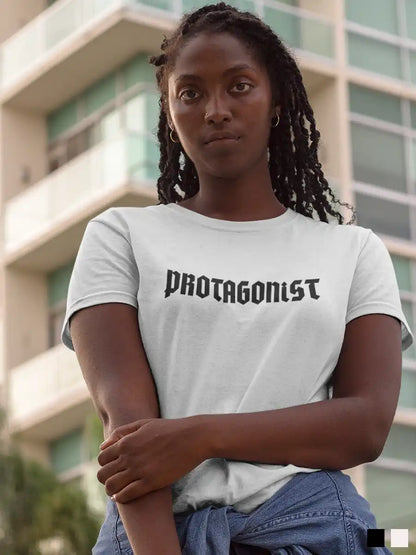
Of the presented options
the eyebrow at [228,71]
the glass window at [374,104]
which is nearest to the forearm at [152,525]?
the eyebrow at [228,71]

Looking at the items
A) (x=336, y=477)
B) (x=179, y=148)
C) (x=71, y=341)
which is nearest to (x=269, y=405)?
(x=336, y=477)

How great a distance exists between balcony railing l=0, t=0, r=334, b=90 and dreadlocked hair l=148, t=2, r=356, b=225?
18.0 meters

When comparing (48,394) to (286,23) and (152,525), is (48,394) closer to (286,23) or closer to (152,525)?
(286,23)

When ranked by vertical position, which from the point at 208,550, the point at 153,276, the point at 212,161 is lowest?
the point at 208,550

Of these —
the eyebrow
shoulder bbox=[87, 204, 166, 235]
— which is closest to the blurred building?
shoulder bbox=[87, 204, 166, 235]

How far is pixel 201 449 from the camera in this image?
10.3ft

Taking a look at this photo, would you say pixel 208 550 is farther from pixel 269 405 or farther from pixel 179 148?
pixel 179 148

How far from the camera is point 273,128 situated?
3.64m

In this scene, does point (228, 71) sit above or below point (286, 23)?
below

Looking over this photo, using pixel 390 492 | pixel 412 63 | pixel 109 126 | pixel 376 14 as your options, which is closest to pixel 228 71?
pixel 390 492

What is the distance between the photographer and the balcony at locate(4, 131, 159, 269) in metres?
20.9

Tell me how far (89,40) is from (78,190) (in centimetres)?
182

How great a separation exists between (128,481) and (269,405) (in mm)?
311

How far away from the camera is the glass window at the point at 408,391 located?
21.3 meters
